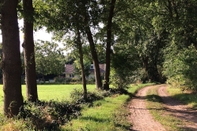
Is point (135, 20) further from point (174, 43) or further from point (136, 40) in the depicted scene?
point (136, 40)

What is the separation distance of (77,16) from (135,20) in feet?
45.3

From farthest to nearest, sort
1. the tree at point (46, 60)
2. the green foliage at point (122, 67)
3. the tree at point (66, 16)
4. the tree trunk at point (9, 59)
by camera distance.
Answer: the tree at point (46, 60) → the green foliage at point (122, 67) → the tree at point (66, 16) → the tree trunk at point (9, 59)

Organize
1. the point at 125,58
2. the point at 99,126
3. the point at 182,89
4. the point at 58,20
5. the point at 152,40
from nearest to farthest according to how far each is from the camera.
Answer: the point at 99,126 < the point at 58,20 < the point at 182,89 < the point at 125,58 < the point at 152,40

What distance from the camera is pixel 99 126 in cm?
1017

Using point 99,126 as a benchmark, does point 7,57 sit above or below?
above

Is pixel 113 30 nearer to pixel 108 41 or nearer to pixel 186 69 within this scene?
pixel 108 41

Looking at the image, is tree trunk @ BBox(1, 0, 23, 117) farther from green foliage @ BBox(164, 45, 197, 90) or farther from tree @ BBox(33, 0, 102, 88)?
green foliage @ BBox(164, 45, 197, 90)

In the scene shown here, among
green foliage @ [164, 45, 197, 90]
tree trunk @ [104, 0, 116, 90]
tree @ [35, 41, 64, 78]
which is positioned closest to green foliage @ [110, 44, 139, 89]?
tree trunk @ [104, 0, 116, 90]

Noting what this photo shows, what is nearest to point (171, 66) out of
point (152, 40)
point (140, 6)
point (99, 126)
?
point (140, 6)

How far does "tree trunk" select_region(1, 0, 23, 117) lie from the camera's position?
10.3 m

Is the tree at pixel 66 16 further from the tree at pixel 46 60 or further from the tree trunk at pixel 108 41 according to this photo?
the tree at pixel 46 60

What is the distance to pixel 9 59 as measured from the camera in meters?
10.3

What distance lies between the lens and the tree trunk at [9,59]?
10305mm

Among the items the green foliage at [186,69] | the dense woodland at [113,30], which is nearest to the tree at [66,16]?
the dense woodland at [113,30]
